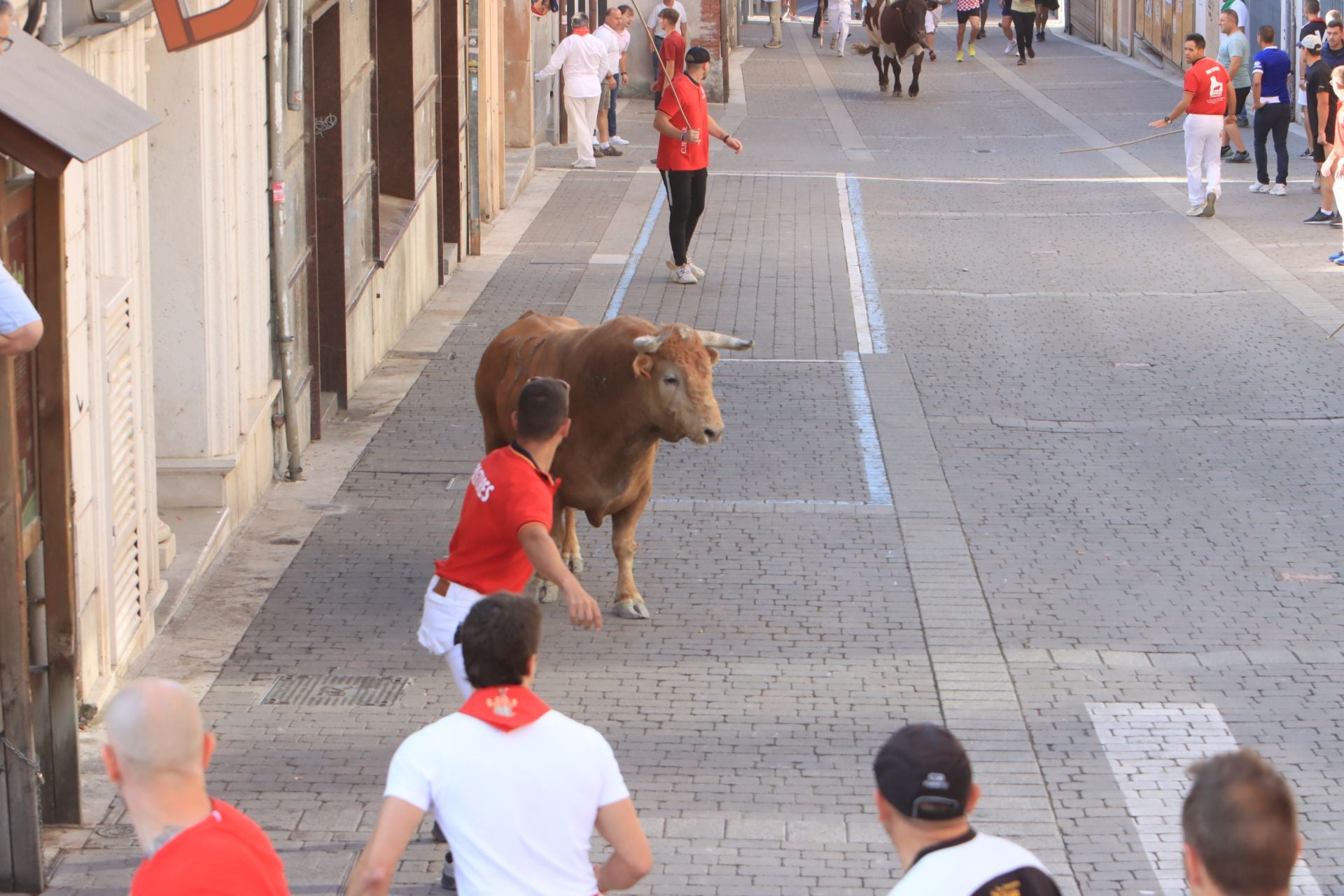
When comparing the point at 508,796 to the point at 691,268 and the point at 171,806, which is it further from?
the point at 691,268

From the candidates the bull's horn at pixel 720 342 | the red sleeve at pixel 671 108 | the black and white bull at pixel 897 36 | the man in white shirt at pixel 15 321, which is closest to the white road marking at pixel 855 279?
the red sleeve at pixel 671 108

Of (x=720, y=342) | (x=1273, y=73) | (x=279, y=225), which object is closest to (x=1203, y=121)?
(x=1273, y=73)

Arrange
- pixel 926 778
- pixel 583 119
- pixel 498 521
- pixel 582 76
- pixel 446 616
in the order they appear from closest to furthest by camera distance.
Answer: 1. pixel 926 778
2. pixel 498 521
3. pixel 446 616
4. pixel 582 76
5. pixel 583 119

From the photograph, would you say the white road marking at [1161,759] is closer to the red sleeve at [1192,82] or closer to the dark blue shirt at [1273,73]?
the red sleeve at [1192,82]

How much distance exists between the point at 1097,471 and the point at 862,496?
65.5 inches

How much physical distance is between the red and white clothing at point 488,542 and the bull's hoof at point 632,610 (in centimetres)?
254

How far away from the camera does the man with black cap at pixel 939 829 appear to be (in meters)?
3.50

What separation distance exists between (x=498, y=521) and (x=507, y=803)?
1.89m

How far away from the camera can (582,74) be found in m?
24.6

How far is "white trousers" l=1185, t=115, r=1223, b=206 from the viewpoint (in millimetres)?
20438

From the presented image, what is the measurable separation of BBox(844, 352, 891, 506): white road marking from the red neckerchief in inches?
257

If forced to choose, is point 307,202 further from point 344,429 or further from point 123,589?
point 123,589

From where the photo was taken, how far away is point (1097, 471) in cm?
1105

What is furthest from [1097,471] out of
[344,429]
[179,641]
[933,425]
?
[179,641]
